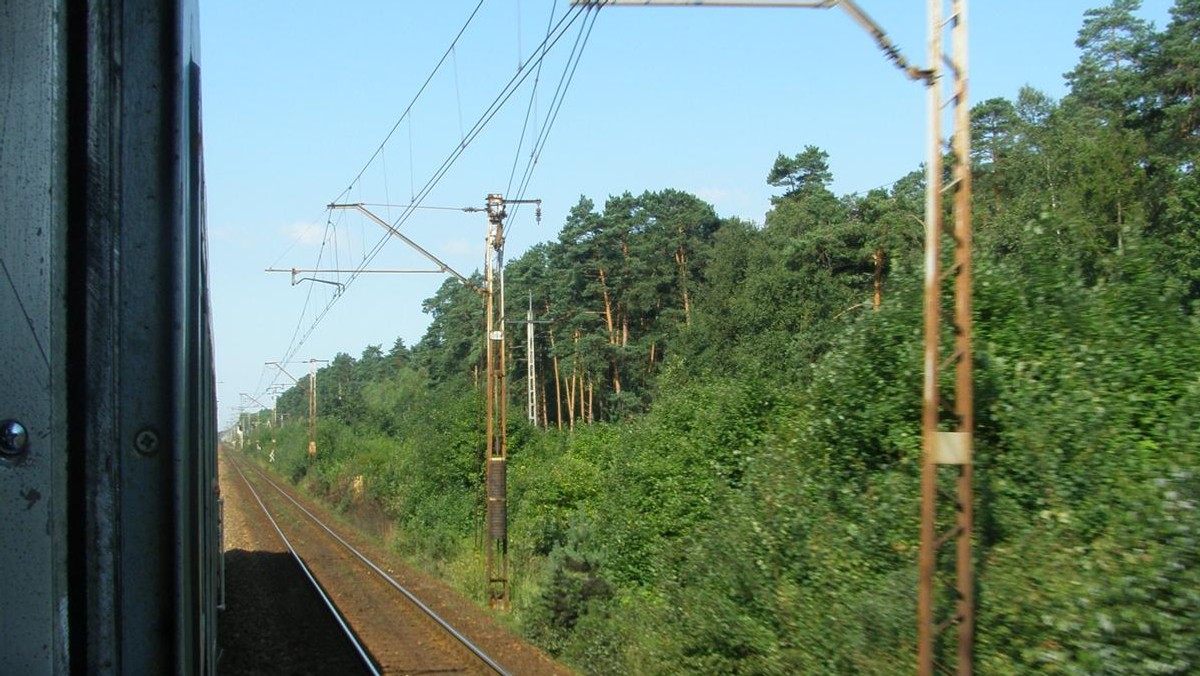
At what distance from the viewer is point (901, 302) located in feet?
33.3

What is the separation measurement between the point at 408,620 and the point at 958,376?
1339 cm

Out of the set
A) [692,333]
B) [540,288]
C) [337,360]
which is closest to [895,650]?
[692,333]

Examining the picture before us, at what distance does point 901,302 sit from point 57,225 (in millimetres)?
9186

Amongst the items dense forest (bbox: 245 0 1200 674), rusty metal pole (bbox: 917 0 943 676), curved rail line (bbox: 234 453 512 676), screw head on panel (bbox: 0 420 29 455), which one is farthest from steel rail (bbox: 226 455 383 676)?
screw head on panel (bbox: 0 420 29 455)

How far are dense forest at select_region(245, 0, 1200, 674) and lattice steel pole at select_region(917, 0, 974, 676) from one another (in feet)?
1.59

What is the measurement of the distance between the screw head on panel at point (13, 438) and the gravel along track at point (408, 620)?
12.6 metres

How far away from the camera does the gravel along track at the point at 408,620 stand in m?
14.8

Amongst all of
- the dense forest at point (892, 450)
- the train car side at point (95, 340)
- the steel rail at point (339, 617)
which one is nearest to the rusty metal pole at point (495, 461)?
the dense forest at point (892, 450)

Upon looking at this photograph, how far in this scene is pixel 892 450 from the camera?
9828 mm

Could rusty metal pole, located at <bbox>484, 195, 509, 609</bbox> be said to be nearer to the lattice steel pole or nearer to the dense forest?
the dense forest

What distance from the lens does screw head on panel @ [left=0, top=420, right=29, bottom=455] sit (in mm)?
1729

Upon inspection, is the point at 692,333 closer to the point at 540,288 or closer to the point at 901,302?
the point at 540,288

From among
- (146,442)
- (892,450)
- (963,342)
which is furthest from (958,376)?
(146,442)

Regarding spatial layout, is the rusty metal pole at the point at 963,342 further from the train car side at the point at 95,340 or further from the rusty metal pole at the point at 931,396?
the train car side at the point at 95,340
